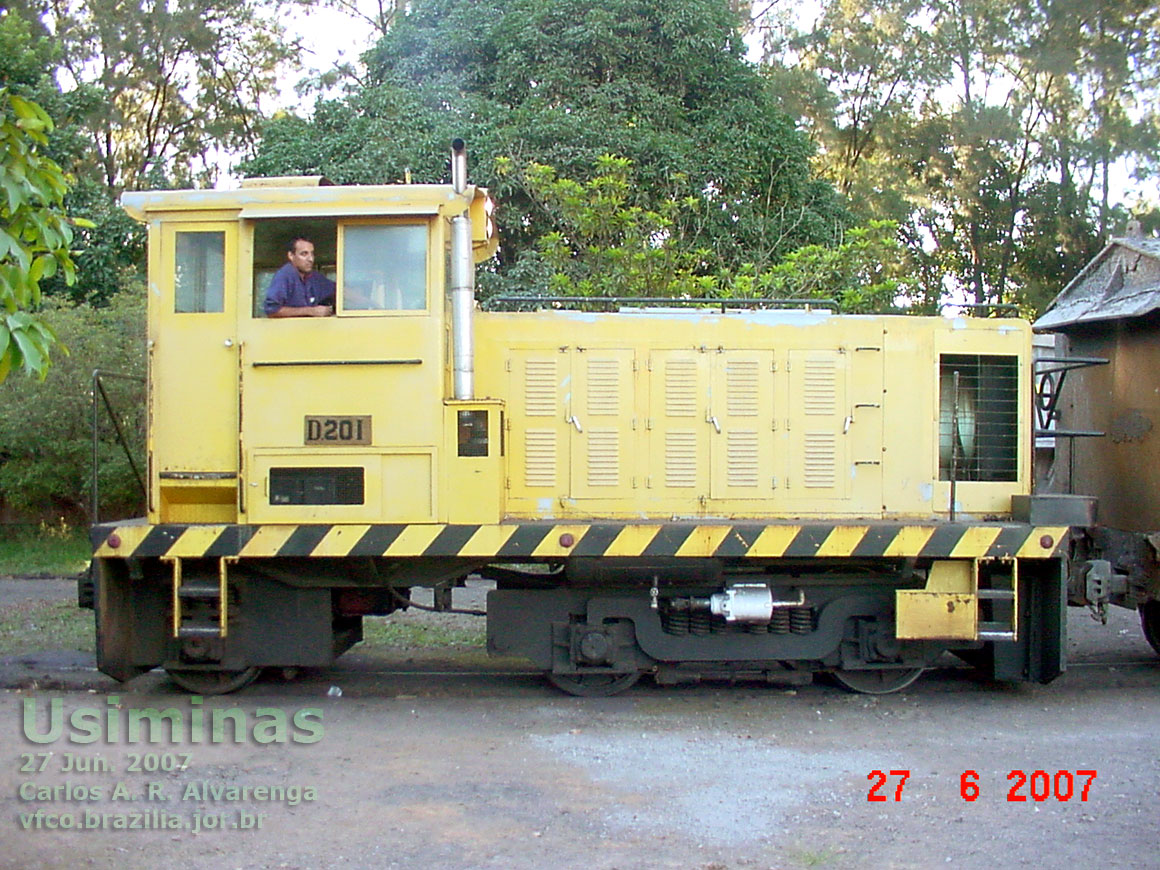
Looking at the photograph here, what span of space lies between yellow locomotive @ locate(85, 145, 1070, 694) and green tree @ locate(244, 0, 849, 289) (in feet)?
29.7

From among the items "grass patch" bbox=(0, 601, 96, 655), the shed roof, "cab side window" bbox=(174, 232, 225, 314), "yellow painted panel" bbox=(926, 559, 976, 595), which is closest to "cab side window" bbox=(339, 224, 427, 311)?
"cab side window" bbox=(174, 232, 225, 314)

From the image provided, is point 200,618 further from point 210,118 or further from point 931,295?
point 210,118

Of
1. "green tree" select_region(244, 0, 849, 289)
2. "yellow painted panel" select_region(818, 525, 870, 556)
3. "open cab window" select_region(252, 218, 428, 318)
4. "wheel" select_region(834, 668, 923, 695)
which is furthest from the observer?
"green tree" select_region(244, 0, 849, 289)

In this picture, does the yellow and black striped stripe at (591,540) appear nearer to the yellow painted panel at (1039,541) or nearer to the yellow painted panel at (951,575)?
the yellow painted panel at (1039,541)

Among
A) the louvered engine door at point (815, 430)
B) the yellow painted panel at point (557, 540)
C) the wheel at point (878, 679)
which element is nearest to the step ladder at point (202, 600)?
the yellow painted panel at point (557, 540)

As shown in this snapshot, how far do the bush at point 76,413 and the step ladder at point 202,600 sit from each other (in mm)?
8181

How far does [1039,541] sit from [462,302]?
3983 millimetres

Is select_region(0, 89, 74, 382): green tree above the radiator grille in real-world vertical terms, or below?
above

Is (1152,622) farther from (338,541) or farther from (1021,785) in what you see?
(338,541)

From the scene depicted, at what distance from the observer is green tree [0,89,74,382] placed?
3.68 meters

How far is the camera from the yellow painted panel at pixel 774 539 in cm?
685

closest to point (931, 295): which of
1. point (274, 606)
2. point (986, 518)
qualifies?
point (986, 518)

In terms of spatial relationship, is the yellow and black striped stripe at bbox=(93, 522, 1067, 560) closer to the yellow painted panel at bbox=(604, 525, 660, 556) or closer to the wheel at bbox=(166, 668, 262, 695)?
the yellow painted panel at bbox=(604, 525, 660, 556)

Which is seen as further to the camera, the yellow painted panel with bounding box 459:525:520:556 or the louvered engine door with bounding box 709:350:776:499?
the louvered engine door with bounding box 709:350:776:499
